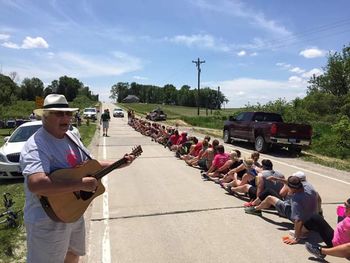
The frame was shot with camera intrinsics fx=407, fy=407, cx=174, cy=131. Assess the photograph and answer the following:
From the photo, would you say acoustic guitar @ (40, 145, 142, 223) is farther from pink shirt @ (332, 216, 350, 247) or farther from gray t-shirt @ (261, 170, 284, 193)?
gray t-shirt @ (261, 170, 284, 193)

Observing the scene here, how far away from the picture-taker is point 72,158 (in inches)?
137

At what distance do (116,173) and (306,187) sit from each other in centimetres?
697

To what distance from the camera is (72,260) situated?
12.6 ft

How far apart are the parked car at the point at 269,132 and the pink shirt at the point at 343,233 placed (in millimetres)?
11938

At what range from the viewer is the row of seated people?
555 cm

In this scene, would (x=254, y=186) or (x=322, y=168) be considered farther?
(x=322, y=168)

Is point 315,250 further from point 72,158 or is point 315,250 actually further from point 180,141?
point 180,141

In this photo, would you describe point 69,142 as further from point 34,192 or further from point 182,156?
point 182,156

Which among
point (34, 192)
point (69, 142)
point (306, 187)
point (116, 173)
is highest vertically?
point (69, 142)

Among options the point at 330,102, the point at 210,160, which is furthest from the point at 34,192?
the point at 330,102

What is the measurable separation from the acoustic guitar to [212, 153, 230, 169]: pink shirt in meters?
7.37

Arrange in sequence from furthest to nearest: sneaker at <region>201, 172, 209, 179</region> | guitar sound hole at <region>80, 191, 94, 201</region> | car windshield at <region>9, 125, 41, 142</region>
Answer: car windshield at <region>9, 125, 41, 142</region> → sneaker at <region>201, 172, 209, 179</region> → guitar sound hole at <region>80, 191, 94, 201</region>

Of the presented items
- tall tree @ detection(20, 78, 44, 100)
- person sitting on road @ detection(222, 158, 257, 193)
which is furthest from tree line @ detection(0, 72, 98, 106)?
person sitting on road @ detection(222, 158, 257, 193)

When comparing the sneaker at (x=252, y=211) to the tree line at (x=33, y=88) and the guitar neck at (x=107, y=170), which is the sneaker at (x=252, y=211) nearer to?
the guitar neck at (x=107, y=170)
